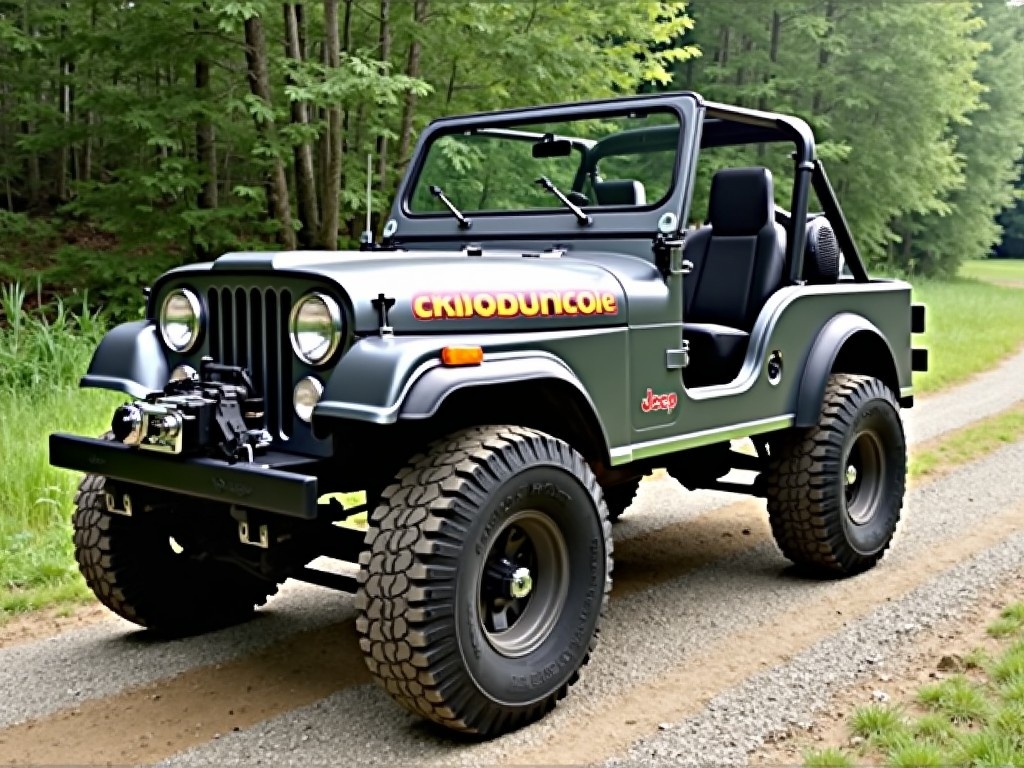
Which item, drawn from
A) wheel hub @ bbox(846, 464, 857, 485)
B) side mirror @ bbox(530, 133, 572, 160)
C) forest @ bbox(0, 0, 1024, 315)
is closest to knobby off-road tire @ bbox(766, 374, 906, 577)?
wheel hub @ bbox(846, 464, 857, 485)

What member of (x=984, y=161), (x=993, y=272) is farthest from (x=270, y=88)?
(x=993, y=272)

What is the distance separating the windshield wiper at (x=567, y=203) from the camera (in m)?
4.47

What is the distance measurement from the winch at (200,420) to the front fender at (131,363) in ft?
1.08

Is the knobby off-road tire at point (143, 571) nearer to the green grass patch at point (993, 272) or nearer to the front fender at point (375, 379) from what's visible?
the front fender at point (375, 379)

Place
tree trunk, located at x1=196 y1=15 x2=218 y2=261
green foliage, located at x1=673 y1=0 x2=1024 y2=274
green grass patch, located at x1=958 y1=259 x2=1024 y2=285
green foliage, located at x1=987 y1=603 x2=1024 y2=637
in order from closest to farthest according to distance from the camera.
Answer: green foliage, located at x1=987 y1=603 x2=1024 y2=637
tree trunk, located at x1=196 y1=15 x2=218 y2=261
green foliage, located at x1=673 y1=0 x2=1024 y2=274
green grass patch, located at x1=958 y1=259 x2=1024 y2=285

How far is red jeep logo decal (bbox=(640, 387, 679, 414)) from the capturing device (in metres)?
3.98

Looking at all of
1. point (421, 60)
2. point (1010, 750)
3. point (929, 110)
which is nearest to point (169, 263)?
point (421, 60)

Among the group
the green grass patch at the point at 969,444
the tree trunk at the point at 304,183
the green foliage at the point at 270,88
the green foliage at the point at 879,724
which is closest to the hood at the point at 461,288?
the green foliage at the point at 879,724

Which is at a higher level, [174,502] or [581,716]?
[174,502]

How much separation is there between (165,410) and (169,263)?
25.1ft

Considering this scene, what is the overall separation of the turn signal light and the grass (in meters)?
1.44

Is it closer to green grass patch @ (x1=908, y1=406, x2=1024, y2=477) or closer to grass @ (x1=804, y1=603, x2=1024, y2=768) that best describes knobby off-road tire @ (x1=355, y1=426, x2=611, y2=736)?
grass @ (x1=804, y1=603, x2=1024, y2=768)

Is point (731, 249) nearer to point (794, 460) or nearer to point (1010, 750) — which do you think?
point (794, 460)

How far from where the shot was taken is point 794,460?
485cm
